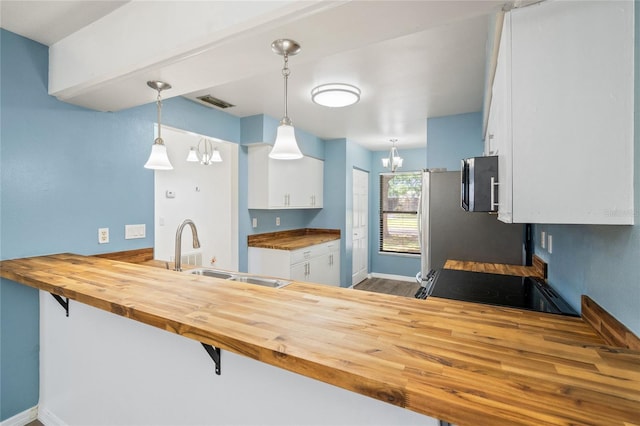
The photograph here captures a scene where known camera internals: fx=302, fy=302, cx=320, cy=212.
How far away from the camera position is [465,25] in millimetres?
1812

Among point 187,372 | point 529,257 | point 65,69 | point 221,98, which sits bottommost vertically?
point 187,372

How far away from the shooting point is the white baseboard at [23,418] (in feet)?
6.26

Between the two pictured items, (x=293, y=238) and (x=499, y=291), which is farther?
(x=293, y=238)

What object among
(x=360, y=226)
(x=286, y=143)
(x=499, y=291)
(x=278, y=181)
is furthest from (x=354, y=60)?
(x=360, y=226)

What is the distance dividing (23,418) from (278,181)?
2.97 m

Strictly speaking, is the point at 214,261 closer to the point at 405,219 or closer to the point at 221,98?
the point at 221,98

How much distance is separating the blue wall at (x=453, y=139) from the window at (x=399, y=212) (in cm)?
195

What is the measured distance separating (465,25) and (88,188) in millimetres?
2788

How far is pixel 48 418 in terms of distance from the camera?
197 cm

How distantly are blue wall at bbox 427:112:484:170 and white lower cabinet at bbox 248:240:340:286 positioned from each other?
1.90 m

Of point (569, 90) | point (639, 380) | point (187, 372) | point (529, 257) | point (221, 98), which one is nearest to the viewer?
point (639, 380)

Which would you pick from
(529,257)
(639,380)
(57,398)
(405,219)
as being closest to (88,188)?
(57,398)

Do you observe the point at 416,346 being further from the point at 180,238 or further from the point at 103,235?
the point at 103,235

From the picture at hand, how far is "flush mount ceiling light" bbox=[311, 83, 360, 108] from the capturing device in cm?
258
